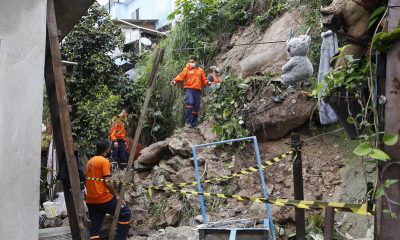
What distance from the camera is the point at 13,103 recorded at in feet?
12.0

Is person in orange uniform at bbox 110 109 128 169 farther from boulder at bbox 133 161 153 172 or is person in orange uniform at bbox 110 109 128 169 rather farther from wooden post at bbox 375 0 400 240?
wooden post at bbox 375 0 400 240

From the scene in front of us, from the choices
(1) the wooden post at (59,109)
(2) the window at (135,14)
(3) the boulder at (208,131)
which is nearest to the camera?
(1) the wooden post at (59,109)

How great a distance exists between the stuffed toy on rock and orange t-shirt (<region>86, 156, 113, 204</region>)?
3758mm

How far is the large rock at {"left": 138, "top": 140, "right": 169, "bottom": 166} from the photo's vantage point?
9539 millimetres

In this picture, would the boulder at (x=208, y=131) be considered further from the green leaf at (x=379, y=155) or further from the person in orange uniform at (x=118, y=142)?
the green leaf at (x=379, y=155)

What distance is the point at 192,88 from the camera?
33.9ft

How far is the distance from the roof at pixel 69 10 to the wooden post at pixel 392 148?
3.43 metres

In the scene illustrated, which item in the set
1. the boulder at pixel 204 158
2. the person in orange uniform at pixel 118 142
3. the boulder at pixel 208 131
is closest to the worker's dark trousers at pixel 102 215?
the boulder at pixel 204 158

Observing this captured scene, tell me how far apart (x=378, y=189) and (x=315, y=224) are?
424cm

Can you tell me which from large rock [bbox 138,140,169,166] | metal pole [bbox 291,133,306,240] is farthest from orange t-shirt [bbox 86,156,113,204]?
large rock [bbox 138,140,169,166]

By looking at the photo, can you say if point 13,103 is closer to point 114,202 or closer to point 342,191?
point 114,202

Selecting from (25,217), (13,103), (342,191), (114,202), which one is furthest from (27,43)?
(342,191)

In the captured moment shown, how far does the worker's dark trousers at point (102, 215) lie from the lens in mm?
6395

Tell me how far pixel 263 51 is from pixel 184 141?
3.23m
